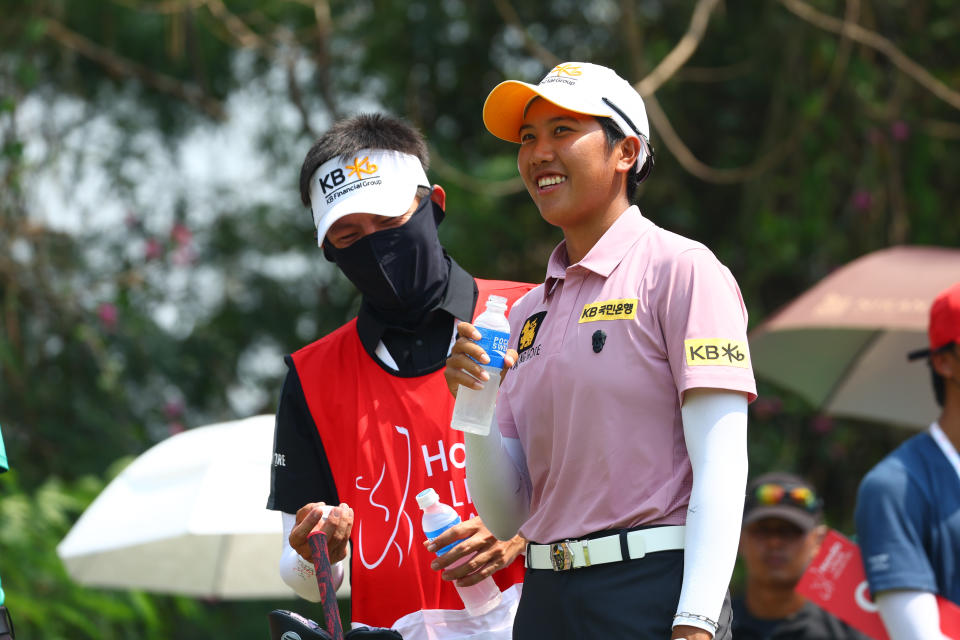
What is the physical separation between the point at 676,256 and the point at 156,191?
30.1 feet

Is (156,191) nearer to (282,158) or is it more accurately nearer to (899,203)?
(282,158)

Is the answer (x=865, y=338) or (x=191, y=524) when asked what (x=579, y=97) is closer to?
(x=191, y=524)

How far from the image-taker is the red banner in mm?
3986

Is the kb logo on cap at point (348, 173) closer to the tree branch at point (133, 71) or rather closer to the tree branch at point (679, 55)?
the tree branch at point (679, 55)

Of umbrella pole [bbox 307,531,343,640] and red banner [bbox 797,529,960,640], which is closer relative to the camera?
umbrella pole [bbox 307,531,343,640]

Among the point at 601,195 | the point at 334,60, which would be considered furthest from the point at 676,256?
the point at 334,60

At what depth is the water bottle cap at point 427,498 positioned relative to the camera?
3.23 meters

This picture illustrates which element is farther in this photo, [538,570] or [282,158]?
[282,158]

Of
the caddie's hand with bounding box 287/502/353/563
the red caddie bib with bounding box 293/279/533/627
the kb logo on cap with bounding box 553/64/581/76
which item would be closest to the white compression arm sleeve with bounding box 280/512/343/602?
the red caddie bib with bounding box 293/279/533/627

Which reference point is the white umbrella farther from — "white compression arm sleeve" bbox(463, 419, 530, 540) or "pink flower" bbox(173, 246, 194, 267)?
"pink flower" bbox(173, 246, 194, 267)

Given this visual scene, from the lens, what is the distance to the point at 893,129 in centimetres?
907

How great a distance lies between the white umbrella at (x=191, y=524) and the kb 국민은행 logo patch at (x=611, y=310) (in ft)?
10.9

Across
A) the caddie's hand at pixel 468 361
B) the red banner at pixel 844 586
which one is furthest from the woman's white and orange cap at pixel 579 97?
the red banner at pixel 844 586

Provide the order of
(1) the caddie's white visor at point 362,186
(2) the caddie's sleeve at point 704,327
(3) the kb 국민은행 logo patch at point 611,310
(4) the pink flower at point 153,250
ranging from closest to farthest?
(2) the caddie's sleeve at point 704,327 < (3) the kb 국민은행 logo patch at point 611,310 < (1) the caddie's white visor at point 362,186 < (4) the pink flower at point 153,250
